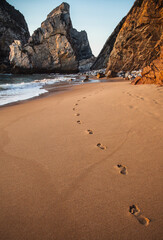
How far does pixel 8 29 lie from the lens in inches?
1421

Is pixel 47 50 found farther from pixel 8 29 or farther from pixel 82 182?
pixel 82 182


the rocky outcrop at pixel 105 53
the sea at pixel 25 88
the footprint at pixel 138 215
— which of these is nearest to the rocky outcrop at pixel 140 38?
the sea at pixel 25 88

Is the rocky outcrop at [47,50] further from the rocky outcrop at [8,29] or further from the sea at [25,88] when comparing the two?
the sea at [25,88]

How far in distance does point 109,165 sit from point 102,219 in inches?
18.9

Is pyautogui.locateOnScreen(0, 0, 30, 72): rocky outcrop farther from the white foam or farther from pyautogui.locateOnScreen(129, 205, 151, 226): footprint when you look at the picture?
pyautogui.locateOnScreen(129, 205, 151, 226): footprint

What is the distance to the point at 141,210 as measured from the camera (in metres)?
0.79

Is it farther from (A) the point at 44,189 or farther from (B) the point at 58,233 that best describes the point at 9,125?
(B) the point at 58,233

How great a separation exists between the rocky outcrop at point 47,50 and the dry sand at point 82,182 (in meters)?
29.7

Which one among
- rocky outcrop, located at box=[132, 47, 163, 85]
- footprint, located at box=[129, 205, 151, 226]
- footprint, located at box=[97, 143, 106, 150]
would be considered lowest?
footprint, located at box=[129, 205, 151, 226]

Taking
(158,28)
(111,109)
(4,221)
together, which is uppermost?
(158,28)

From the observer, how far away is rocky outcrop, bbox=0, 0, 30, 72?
34.1 m

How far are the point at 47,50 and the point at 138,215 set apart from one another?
106 feet

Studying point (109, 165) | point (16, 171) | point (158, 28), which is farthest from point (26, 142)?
point (158, 28)

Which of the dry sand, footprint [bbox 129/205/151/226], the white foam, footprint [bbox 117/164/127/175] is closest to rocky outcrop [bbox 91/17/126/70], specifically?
the white foam
